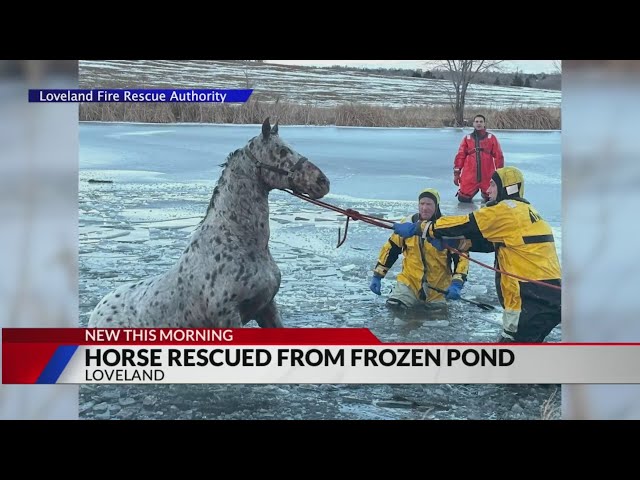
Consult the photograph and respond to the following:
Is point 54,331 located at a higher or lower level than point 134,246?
lower

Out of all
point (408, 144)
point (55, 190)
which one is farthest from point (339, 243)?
point (55, 190)

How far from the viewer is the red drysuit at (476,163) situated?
5.72 metres

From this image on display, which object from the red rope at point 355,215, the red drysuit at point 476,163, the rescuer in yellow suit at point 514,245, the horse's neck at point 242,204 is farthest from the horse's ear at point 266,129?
the red drysuit at point 476,163

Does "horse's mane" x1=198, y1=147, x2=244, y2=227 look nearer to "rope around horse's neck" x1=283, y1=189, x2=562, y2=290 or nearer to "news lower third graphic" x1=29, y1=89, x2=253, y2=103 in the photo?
"news lower third graphic" x1=29, y1=89, x2=253, y2=103

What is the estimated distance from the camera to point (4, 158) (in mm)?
5625

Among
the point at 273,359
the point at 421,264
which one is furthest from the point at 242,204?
the point at 421,264

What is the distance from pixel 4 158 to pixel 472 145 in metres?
2.51

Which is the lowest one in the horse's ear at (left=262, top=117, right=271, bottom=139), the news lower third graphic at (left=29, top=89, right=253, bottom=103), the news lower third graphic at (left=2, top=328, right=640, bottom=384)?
the news lower third graphic at (left=2, top=328, right=640, bottom=384)

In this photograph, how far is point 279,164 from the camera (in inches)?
222

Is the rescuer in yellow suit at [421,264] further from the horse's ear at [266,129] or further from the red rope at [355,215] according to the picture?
the horse's ear at [266,129]

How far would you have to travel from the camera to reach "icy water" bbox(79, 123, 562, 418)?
5.65 metres

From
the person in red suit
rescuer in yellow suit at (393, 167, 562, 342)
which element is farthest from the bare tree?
rescuer in yellow suit at (393, 167, 562, 342)

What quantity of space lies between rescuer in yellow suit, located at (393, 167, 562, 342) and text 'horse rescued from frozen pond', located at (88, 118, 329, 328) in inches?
28.3
